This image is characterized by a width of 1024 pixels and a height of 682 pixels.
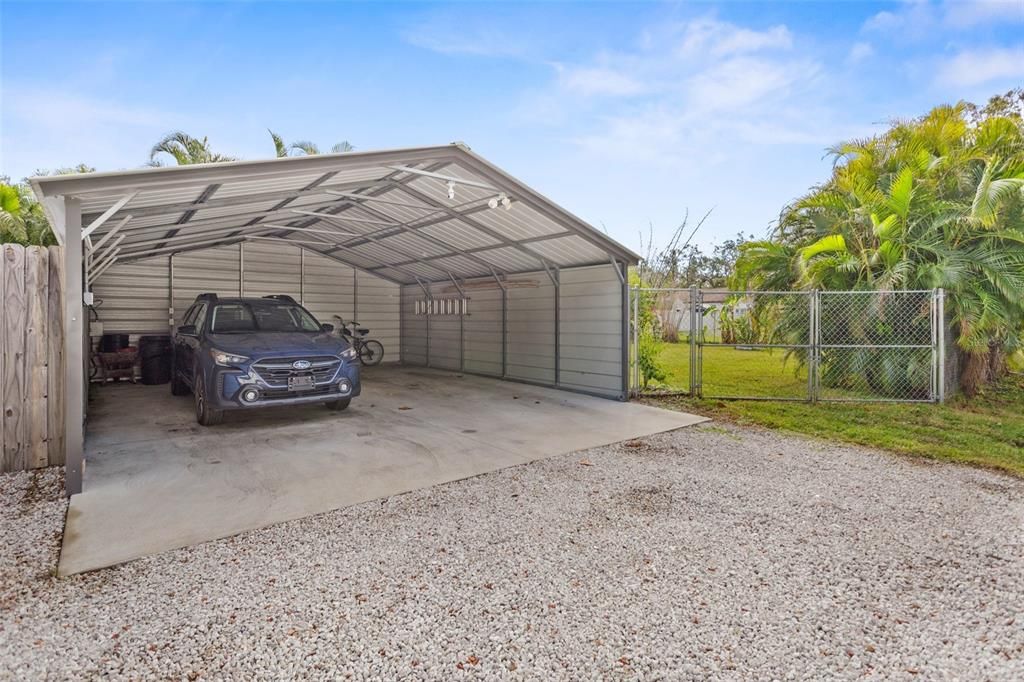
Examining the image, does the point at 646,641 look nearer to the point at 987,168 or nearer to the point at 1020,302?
the point at 1020,302

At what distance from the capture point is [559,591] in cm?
243

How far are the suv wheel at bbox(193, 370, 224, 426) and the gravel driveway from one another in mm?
1962

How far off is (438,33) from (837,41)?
7.80 m

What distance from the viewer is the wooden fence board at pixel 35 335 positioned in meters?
4.00

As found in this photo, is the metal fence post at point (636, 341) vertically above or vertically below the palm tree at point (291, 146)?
below

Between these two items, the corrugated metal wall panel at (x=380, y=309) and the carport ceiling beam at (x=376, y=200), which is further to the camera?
the corrugated metal wall panel at (x=380, y=309)

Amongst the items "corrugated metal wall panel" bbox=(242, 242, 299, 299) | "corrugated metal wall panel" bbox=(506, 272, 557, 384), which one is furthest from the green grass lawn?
"corrugated metal wall panel" bbox=(242, 242, 299, 299)

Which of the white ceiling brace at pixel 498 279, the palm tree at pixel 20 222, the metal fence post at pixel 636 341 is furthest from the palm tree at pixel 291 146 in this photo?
the metal fence post at pixel 636 341

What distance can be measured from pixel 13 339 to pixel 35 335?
0.44 ft

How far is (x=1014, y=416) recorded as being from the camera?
20.6ft

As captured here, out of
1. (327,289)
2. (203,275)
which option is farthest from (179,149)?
(327,289)

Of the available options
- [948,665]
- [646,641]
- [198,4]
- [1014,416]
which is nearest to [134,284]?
[198,4]

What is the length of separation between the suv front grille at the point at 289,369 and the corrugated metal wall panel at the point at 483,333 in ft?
15.6

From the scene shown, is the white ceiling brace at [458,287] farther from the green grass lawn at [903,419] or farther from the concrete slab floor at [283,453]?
the green grass lawn at [903,419]
